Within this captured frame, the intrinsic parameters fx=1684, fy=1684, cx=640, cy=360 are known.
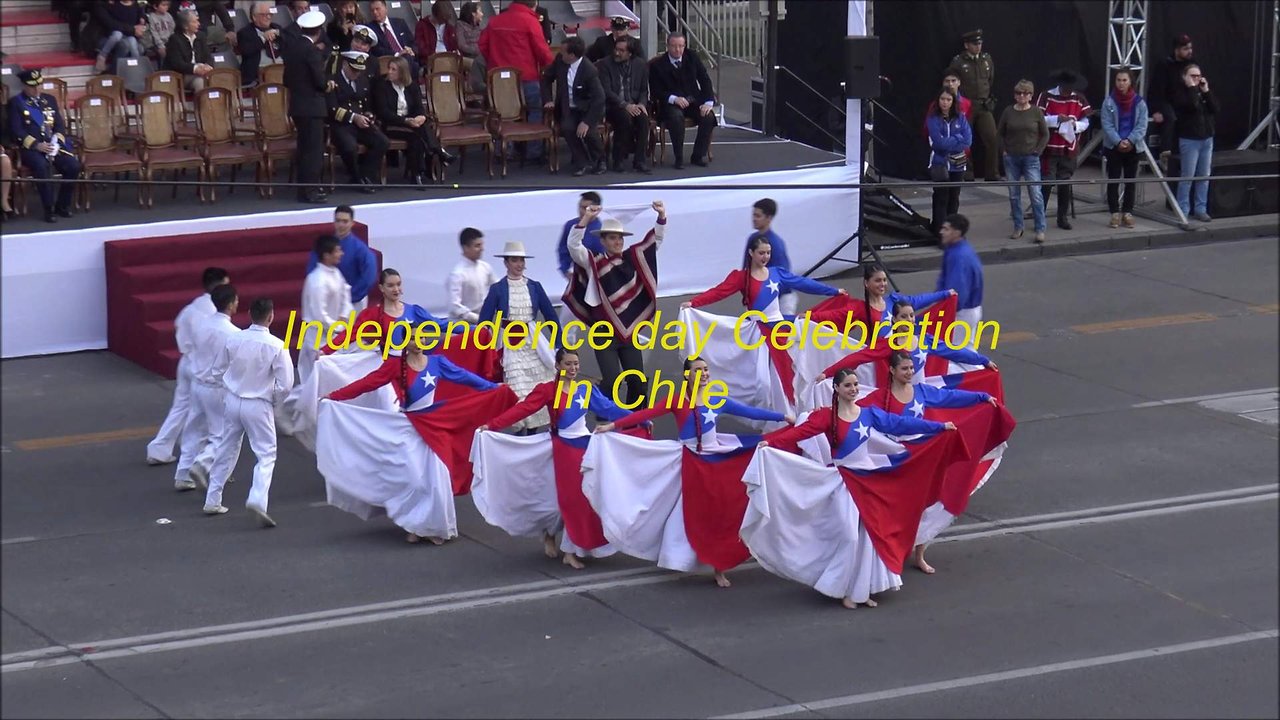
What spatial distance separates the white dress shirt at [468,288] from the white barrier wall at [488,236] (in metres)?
1.40

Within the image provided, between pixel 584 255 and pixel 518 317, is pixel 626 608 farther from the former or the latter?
pixel 584 255

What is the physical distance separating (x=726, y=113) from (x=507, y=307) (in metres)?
10.6

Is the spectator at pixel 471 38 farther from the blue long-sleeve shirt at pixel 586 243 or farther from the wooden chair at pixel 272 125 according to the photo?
the blue long-sleeve shirt at pixel 586 243

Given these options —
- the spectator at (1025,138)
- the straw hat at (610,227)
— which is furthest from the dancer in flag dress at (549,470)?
the spectator at (1025,138)

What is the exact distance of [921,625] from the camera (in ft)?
34.3

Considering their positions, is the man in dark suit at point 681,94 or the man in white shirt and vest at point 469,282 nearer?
the man in white shirt and vest at point 469,282

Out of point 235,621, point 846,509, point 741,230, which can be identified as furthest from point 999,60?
point 235,621

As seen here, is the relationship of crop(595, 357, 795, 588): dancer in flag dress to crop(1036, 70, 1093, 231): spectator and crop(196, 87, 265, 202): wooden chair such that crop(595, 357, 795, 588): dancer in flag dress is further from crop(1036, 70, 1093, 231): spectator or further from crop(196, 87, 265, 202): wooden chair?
crop(1036, 70, 1093, 231): spectator

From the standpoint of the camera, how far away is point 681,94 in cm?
2008

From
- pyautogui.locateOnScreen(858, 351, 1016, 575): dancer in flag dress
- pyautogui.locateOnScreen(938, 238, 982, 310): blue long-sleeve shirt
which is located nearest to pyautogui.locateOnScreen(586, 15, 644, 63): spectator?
pyautogui.locateOnScreen(938, 238, 982, 310): blue long-sleeve shirt

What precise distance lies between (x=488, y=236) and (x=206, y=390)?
6.17 metres

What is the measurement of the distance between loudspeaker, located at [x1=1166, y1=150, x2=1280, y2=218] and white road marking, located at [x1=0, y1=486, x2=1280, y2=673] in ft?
34.3

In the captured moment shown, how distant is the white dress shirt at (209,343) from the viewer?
12391 millimetres

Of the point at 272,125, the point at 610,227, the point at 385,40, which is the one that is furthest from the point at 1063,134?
the point at 272,125
